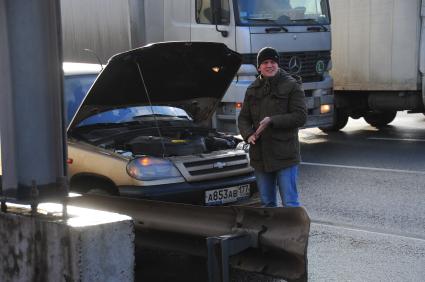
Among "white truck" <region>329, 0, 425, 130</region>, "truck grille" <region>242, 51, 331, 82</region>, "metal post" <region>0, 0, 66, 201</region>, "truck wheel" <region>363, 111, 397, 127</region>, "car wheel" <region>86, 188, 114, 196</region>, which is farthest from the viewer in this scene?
"truck wheel" <region>363, 111, 397, 127</region>

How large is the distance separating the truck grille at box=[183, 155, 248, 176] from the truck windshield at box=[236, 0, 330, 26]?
5093 mm

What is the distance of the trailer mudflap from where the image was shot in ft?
13.3

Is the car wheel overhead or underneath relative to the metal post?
underneath

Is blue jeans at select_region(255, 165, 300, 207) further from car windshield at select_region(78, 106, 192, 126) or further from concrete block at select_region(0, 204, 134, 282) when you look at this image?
concrete block at select_region(0, 204, 134, 282)


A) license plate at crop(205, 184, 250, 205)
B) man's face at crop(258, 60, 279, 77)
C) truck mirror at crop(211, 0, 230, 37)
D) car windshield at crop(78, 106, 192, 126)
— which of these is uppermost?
truck mirror at crop(211, 0, 230, 37)

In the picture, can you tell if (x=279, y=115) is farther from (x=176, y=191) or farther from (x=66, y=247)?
(x=66, y=247)

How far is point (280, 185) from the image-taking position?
6.02 meters

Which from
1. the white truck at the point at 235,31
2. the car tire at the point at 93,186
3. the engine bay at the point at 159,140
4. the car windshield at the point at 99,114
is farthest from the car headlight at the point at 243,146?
the white truck at the point at 235,31

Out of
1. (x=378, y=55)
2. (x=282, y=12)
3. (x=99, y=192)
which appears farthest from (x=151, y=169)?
(x=378, y=55)

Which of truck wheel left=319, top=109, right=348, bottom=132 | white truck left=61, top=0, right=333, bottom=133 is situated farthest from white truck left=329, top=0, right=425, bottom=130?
white truck left=61, top=0, right=333, bottom=133

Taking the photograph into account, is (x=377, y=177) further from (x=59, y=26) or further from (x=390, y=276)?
(x=59, y=26)

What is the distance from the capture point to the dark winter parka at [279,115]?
589 centimetres

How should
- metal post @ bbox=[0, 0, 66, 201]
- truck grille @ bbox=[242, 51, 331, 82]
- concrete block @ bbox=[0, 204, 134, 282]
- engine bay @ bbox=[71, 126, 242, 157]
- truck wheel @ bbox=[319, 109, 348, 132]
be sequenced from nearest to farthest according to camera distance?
1. concrete block @ bbox=[0, 204, 134, 282]
2. metal post @ bbox=[0, 0, 66, 201]
3. engine bay @ bbox=[71, 126, 242, 157]
4. truck grille @ bbox=[242, 51, 331, 82]
5. truck wheel @ bbox=[319, 109, 348, 132]

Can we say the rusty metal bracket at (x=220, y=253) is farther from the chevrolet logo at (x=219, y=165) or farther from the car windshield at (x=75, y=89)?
the car windshield at (x=75, y=89)
